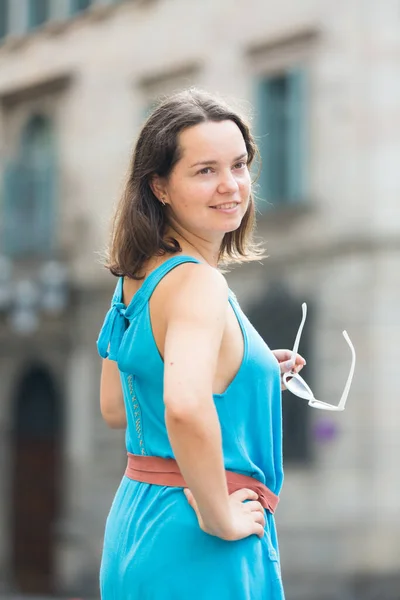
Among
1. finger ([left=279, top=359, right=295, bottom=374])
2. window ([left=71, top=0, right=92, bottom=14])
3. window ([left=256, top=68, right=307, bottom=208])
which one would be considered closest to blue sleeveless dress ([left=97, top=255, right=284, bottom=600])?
finger ([left=279, top=359, right=295, bottom=374])

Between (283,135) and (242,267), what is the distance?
167 centimetres

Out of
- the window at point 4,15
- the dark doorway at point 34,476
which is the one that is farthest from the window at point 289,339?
the window at point 4,15

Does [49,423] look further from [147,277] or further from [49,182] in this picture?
[147,277]

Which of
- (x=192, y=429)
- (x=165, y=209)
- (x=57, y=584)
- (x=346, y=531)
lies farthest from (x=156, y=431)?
(x=57, y=584)

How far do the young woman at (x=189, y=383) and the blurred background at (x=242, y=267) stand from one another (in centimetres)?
1093

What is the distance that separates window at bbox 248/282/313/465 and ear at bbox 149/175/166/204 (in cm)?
1209

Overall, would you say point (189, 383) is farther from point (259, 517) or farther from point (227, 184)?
point (227, 184)

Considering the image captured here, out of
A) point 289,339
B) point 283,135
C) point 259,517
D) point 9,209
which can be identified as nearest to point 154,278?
point 259,517

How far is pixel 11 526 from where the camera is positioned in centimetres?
1925

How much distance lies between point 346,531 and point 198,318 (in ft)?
42.0

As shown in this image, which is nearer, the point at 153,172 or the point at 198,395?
the point at 198,395

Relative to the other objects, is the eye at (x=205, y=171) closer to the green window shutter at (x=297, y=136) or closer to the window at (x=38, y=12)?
the green window shutter at (x=297, y=136)

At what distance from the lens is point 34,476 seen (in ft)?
62.5

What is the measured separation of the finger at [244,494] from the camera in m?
2.45
